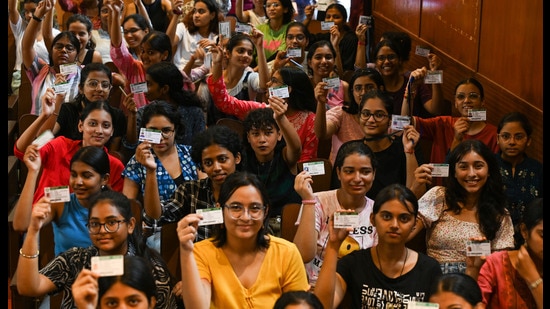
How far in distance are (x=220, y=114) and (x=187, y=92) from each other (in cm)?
33

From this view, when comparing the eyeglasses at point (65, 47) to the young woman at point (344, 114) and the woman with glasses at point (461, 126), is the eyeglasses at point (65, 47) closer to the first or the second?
the young woman at point (344, 114)

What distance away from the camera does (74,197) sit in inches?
137

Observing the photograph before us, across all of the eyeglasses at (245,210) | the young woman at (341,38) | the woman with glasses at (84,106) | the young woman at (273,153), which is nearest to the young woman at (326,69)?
the young woman at (341,38)

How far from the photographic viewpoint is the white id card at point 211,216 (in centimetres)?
293

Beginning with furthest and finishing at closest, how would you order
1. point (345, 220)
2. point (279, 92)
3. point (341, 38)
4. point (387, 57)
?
1. point (341, 38)
2. point (387, 57)
3. point (279, 92)
4. point (345, 220)

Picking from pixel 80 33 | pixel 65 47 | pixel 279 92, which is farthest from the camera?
pixel 80 33

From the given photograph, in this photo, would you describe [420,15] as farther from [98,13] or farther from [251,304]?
[251,304]

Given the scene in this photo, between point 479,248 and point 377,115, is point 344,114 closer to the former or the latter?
point 377,115

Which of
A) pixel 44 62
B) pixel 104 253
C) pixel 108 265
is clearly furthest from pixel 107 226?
pixel 44 62

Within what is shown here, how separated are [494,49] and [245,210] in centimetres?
228

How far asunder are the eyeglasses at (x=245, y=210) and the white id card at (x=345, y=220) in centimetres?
26

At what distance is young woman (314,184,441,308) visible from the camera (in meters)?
2.98

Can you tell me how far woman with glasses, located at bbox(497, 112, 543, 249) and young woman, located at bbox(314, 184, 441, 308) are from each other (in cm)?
87
